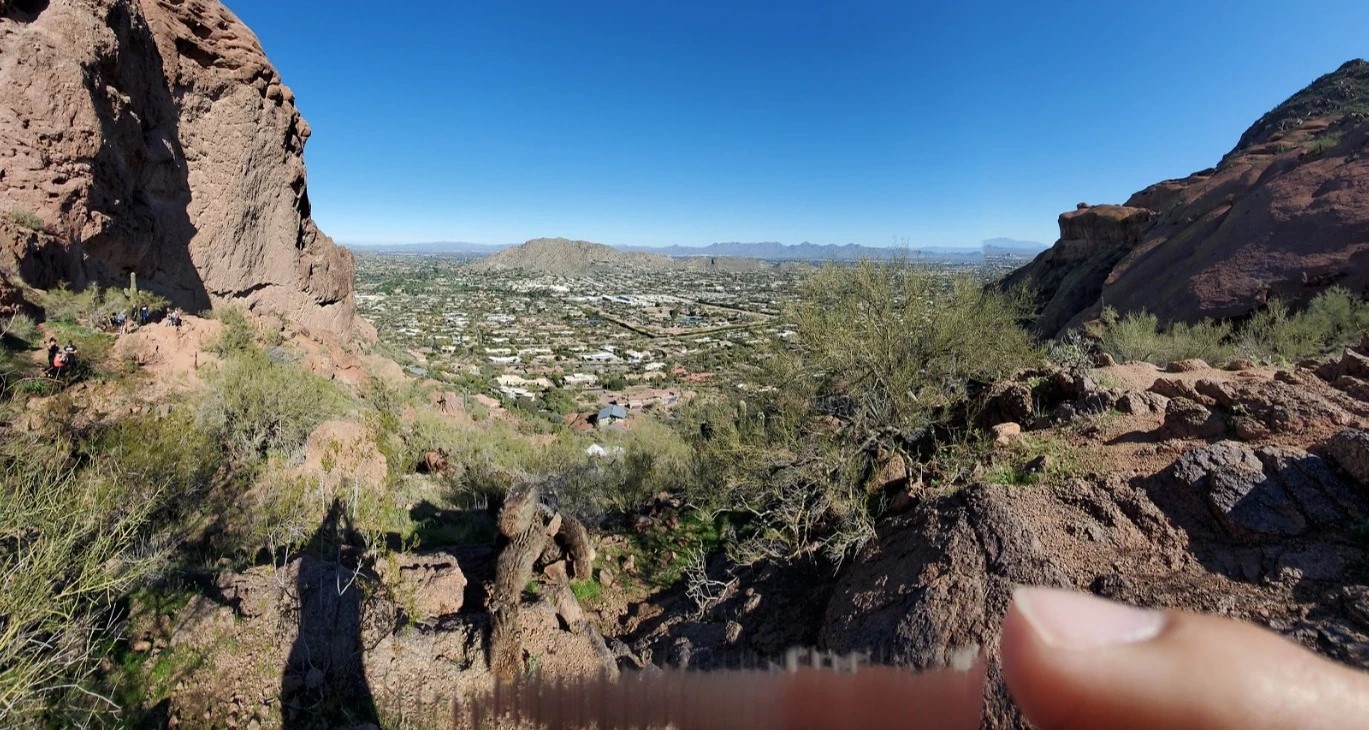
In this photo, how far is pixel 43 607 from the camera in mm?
3490

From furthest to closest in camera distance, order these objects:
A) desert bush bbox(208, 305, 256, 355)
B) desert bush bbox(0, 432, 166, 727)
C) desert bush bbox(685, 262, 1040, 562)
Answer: desert bush bbox(208, 305, 256, 355) → desert bush bbox(685, 262, 1040, 562) → desert bush bbox(0, 432, 166, 727)

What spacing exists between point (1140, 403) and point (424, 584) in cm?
848

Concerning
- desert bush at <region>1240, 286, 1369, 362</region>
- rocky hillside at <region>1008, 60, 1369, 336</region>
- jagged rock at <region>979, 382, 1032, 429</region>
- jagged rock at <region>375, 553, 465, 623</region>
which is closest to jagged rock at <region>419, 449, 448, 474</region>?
jagged rock at <region>375, 553, 465, 623</region>

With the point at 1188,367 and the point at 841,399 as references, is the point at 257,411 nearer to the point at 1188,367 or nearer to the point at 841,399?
the point at 841,399

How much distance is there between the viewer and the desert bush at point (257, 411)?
10.5m

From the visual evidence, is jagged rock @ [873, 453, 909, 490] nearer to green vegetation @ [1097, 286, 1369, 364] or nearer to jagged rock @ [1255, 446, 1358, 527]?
jagged rock @ [1255, 446, 1358, 527]

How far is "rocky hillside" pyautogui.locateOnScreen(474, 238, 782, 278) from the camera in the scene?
168875 millimetres

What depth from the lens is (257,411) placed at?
11.0 meters

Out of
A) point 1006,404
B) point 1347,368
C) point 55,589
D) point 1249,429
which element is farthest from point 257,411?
point 1347,368

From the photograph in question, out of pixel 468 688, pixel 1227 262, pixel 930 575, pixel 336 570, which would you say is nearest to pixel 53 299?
pixel 336 570

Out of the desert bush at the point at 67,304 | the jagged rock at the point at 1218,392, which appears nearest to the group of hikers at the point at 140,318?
the desert bush at the point at 67,304

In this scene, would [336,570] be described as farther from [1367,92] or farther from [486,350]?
[1367,92]

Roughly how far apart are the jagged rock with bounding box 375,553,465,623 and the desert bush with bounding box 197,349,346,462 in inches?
236

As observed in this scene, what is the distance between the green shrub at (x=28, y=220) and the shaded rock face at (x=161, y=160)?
21cm
